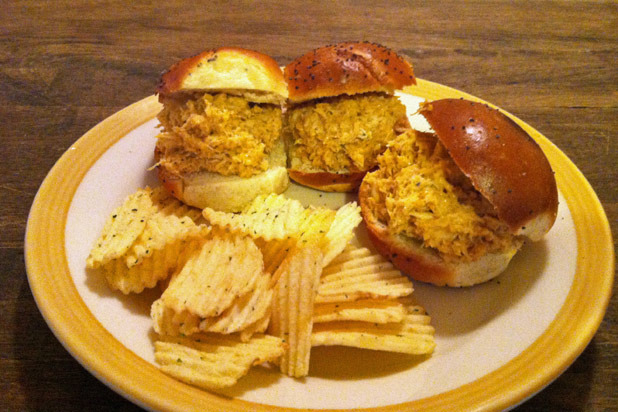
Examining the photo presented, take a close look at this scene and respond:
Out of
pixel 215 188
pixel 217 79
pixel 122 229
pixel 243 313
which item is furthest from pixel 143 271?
pixel 217 79

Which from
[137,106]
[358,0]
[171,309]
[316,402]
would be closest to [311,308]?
[316,402]

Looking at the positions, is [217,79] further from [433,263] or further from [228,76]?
[433,263]

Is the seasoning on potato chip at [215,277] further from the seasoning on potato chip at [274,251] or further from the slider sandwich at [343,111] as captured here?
the slider sandwich at [343,111]

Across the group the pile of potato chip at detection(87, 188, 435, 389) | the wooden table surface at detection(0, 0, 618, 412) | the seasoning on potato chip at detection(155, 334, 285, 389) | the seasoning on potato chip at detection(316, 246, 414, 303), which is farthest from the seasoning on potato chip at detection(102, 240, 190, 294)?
the seasoning on potato chip at detection(316, 246, 414, 303)

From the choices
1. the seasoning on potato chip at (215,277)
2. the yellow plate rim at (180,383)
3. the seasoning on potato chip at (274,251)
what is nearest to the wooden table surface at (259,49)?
the yellow plate rim at (180,383)

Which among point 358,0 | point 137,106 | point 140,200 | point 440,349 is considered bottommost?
point 440,349

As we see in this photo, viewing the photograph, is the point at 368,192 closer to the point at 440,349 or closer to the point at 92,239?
the point at 440,349
